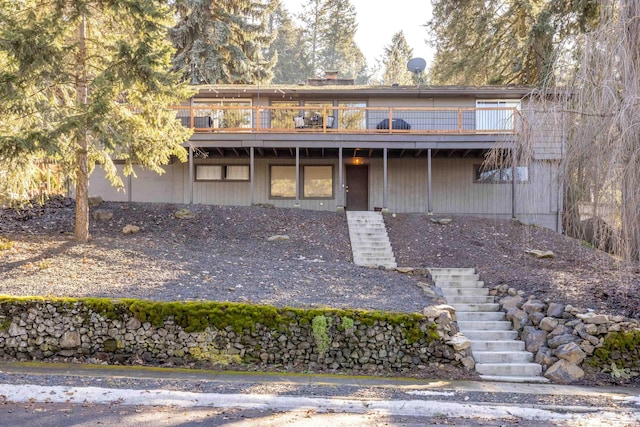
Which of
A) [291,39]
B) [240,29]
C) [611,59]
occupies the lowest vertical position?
[611,59]

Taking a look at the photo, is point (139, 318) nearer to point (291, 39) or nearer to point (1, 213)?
point (1, 213)

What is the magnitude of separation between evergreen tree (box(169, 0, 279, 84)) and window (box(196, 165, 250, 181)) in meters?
8.27

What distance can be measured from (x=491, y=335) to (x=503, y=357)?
59cm

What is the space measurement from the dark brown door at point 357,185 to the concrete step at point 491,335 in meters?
10.2

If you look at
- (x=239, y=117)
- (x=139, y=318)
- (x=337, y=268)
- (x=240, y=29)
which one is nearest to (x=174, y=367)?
(x=139, y=318)

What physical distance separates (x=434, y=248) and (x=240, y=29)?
764 inches

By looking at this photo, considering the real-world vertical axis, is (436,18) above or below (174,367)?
above

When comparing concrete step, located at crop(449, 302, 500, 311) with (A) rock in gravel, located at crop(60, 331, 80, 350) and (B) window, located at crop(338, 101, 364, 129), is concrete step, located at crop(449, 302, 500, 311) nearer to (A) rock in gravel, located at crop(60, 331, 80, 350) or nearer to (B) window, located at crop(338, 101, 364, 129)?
(A) rock in gravel, located at crop(60, 331, 80, 350)

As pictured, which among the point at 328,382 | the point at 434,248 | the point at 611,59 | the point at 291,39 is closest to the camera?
the point at 328,382

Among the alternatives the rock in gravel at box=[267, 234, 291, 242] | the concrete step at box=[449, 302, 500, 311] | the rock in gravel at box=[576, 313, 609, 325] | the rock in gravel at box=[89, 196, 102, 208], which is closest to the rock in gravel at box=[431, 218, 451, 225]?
the rock in gravel at box=[267, 234, 291, 242]

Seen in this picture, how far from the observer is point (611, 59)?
22.7 ft

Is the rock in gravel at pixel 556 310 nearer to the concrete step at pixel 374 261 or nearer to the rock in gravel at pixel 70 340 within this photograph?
the concrete step at pixel 374 261

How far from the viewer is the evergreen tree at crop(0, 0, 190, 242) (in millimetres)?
9273

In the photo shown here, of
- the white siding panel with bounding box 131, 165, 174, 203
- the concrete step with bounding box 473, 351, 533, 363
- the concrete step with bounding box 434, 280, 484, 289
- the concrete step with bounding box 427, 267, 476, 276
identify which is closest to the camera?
the concrete step with bounding box 473, 351, 533, 363
